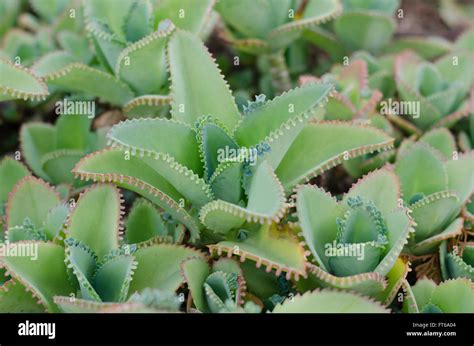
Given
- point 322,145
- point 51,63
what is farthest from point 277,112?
point 51,63

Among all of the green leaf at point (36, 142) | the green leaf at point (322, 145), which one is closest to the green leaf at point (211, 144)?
the green leaf at point (322, 145)

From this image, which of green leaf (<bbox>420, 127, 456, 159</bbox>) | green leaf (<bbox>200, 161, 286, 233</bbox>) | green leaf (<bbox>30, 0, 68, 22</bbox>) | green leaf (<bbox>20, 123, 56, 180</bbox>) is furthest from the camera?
green leaf (<bbox>30, 0, 68, 22</bbox>)

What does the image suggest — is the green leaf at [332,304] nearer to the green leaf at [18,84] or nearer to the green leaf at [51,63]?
the green leaf at [18,84]

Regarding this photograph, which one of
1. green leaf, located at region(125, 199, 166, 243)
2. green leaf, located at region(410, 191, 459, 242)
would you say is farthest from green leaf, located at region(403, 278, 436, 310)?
green leaf, located at region(125, 199, 166, 243)

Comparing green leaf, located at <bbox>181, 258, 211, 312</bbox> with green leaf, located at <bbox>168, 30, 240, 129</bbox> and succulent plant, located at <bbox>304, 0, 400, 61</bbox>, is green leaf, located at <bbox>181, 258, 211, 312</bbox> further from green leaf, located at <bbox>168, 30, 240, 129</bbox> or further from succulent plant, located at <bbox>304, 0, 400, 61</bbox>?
succulent plant, located at <bbox>304, 0, 400, 61</bbox>

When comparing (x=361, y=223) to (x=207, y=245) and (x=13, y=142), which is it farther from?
(x=13, y=142)
